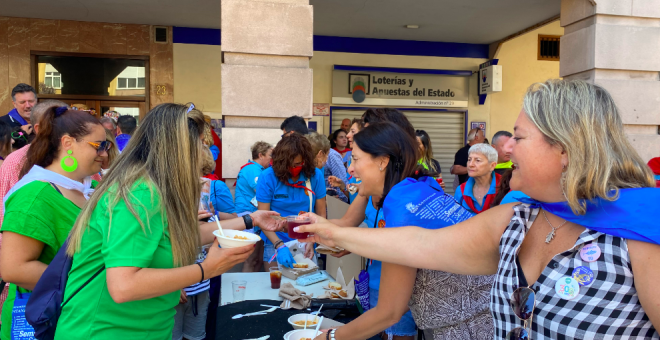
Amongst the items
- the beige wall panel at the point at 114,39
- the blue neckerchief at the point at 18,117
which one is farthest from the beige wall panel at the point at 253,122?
the beige wall panel at the point at 114,39

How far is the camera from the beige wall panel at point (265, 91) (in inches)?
186

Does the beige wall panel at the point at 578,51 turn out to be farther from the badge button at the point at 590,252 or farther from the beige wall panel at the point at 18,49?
the beige wall panel at the point at 18,49

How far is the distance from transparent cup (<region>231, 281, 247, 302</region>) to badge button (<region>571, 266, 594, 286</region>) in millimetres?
2196

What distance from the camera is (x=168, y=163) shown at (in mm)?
1719

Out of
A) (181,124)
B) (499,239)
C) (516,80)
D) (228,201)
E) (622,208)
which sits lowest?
(228,201)

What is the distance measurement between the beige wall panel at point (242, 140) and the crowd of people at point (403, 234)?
7.20 ft

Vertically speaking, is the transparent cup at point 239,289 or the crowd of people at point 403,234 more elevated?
the crowd of people at point 403,234

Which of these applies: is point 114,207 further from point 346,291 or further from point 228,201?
point 228,201

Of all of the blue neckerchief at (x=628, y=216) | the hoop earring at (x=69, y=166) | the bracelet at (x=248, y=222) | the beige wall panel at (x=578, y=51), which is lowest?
the bracelet at (x=248, y=222)

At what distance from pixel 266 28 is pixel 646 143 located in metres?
5.03

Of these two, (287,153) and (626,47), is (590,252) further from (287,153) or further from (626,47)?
(626,47)

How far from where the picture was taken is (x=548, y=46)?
35.8 ft

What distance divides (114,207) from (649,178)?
1.70 metres

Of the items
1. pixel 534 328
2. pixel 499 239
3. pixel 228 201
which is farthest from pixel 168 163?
pixel 228 201
